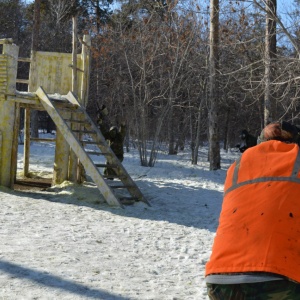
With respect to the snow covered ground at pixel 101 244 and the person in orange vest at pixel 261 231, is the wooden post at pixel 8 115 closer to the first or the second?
the snow covered ground at pixel 101 244

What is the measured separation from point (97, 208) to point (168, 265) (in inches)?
137

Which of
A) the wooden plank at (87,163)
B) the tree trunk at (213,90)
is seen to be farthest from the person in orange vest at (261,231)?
the tree trunk at (213,90)

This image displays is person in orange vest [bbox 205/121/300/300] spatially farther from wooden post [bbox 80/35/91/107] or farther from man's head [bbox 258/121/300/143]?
wooden post [bbox 80/35/91/107]

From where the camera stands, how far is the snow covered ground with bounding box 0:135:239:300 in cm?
484

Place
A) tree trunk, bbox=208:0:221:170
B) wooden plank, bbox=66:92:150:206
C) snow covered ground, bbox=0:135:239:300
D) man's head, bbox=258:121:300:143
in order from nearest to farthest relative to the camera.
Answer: man's head, bbox=258:121:300:143, snow covered ground, bbox=0:135:239:300, wooden plank, bbox=66:92:150:206, tree trunk, bbox=208:0:221:170

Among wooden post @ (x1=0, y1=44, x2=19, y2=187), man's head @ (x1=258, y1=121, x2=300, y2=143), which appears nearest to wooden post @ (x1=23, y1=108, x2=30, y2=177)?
wooden post @ (x1=0, y1=44, x2=19, y2=187)

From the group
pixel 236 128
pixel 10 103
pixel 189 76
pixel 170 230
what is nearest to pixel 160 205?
pixel 170 230

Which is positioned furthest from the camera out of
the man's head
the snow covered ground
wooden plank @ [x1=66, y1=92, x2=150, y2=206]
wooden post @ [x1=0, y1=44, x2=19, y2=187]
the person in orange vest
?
wooden post @ [x1=0, y1=44, x2=19, y2=187]

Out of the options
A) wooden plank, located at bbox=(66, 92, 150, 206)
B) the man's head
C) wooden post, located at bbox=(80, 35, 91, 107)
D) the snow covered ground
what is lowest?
the snow covered ground

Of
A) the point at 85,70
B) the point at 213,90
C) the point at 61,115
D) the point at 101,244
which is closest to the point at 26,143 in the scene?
the point at 85,70

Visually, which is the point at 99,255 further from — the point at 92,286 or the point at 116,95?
the point at 116,95

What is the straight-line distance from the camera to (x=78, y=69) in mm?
11328

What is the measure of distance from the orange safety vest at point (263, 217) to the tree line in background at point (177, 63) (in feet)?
25.2

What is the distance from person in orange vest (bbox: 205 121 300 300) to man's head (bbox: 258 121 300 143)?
7 centimetres
